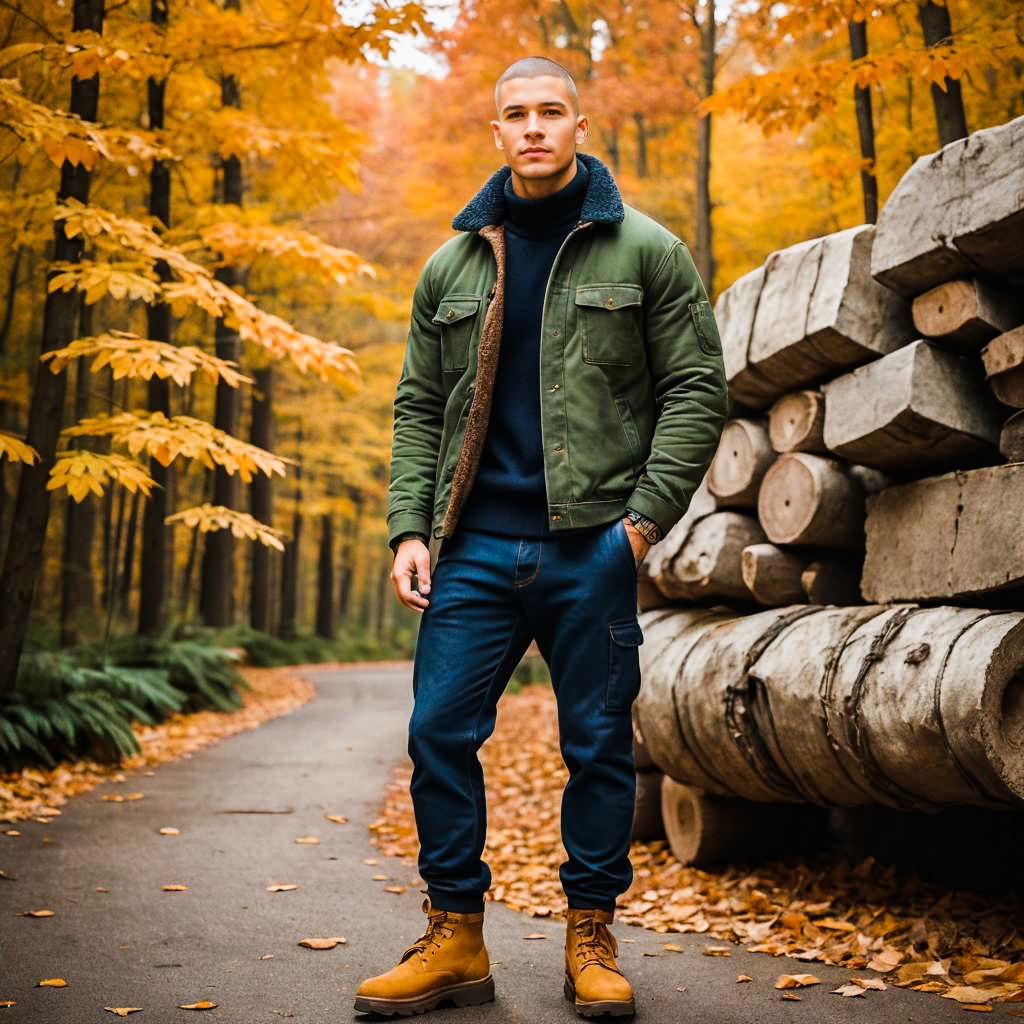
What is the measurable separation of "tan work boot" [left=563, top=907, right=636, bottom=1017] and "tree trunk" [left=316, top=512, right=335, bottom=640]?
20076mm

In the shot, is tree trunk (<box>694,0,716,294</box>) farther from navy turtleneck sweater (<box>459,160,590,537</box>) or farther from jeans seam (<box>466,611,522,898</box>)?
jeans seam (<box>466,611,522,898</box>)

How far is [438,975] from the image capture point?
2918 millimetres

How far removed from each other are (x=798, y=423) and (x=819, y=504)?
16.6 inches

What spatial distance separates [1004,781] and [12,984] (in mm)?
3041

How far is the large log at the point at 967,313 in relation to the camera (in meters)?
3.63

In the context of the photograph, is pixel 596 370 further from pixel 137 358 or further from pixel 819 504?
pixel 137 358

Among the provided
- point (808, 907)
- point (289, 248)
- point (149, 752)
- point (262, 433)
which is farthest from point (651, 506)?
point (262, 433)

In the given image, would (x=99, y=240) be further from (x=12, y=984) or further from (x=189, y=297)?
(x=12, y=984)

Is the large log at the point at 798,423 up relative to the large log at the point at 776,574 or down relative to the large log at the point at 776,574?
up

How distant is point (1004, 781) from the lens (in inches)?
120

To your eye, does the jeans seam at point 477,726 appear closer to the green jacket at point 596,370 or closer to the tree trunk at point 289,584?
the green jacket at point 596,370

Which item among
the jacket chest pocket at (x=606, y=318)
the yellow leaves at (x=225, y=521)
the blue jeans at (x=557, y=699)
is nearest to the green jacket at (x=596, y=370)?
the jacket chest pocket at (x=606, y=318)

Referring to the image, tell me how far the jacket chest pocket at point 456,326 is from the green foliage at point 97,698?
466 cm

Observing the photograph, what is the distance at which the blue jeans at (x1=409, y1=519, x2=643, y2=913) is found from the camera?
119 inches
